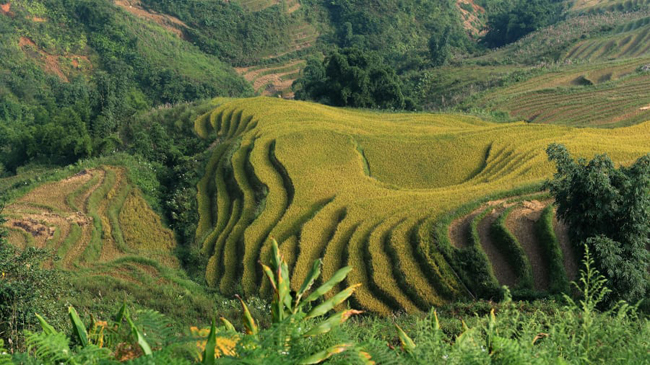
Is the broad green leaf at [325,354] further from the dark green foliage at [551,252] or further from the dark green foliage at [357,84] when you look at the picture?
the dark green foliage at [357,84]

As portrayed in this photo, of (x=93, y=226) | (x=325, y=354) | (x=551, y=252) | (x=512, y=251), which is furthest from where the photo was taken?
(x=93, y=226)

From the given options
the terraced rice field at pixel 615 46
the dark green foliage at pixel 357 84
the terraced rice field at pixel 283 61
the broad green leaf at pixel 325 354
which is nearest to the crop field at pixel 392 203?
the dark green foliage at pixel 357 84

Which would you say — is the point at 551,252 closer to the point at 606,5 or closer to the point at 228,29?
the point at 228,29

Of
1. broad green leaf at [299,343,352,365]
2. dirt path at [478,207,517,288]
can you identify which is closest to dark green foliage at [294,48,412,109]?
dirt path at [478,207,517,288]

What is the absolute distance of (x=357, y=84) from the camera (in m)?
25.8

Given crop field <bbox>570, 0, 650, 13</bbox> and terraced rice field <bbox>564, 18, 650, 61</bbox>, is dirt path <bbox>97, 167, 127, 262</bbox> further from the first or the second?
crop field <bbox>570, 0, 650, 13</bbox>

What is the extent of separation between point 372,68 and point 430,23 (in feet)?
103

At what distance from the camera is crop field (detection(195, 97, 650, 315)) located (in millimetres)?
10156

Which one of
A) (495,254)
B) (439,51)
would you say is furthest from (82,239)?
(439,51)

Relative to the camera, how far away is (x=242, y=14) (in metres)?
49.1

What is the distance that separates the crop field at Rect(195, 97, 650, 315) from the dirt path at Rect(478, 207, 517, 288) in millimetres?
29

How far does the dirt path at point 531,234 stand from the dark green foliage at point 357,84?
15.1m

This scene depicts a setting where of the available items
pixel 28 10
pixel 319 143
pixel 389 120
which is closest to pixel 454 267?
pixel 319 143

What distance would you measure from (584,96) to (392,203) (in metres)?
15.7
